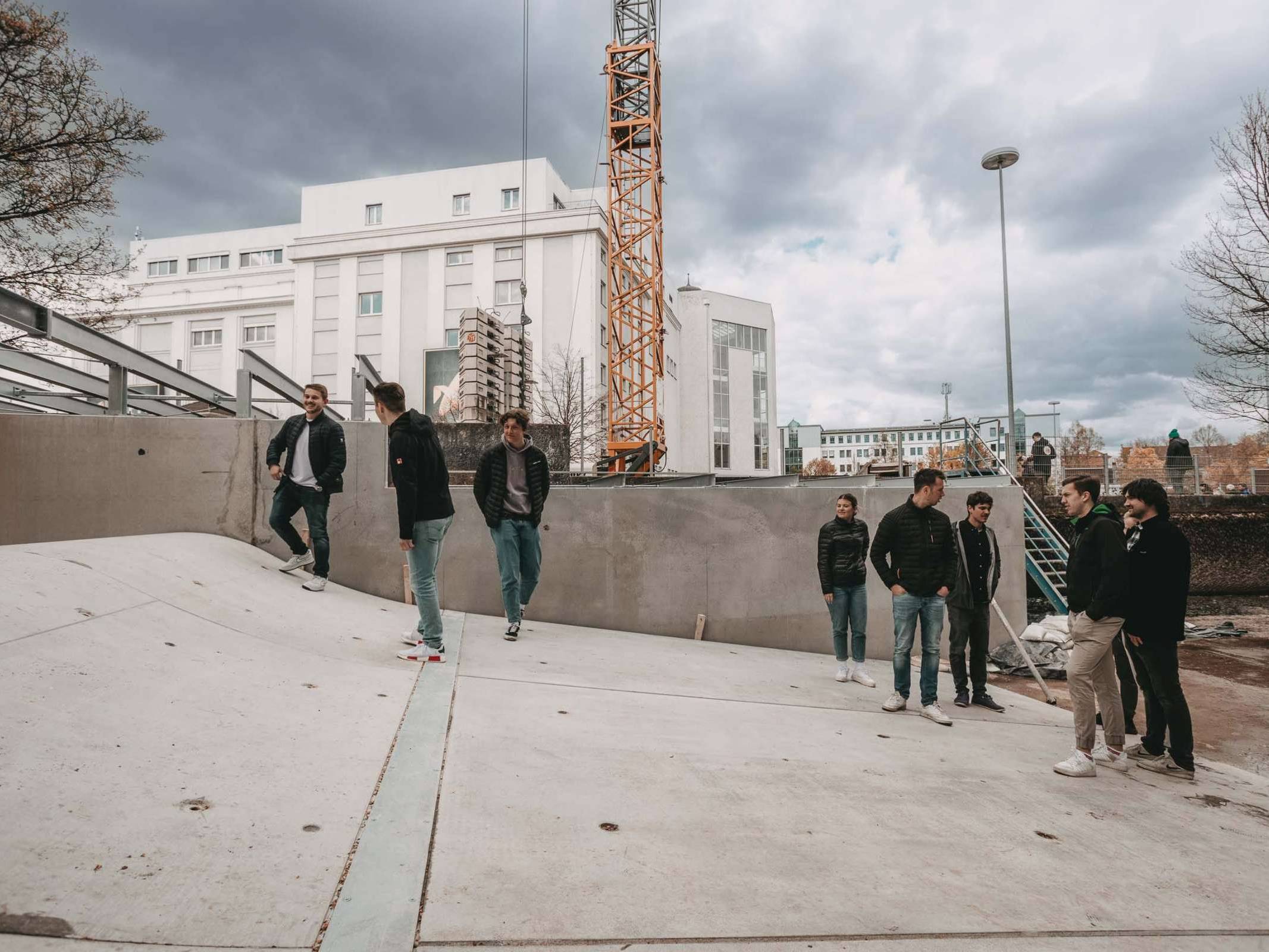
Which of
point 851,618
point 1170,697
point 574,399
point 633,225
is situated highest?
point 633,225

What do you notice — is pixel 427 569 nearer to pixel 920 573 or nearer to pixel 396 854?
pixel 396 854

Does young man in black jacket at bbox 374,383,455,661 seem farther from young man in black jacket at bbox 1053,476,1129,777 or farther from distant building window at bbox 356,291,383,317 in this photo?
distant building window at bbox 356,291,383,317

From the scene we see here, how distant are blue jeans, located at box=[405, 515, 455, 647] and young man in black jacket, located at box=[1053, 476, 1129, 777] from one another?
3937 millimetres

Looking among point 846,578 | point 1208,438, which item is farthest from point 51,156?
point 1208,438

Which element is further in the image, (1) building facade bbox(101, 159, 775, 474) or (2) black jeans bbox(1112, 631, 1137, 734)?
(1) building facade bbox(101, 159, 775, 474)

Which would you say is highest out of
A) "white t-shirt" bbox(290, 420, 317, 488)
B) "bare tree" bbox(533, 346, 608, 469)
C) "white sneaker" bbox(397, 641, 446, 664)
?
"bare tree" bbox(533, 346, 608, 469)

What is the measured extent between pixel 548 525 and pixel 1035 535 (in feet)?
34.4

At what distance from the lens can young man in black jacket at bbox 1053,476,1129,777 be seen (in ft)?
13.3

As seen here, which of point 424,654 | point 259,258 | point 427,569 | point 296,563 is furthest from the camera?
point 259,258

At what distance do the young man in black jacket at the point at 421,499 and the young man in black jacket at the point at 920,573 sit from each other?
3.24 m

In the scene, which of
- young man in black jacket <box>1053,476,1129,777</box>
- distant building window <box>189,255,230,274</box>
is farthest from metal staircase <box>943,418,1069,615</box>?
distant building window <box>189,255,230,274</box>

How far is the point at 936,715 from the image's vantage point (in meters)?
5.14

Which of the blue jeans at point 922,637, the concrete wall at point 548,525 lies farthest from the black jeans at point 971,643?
the concrete wall at point 548,525

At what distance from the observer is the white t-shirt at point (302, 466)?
6.29m
